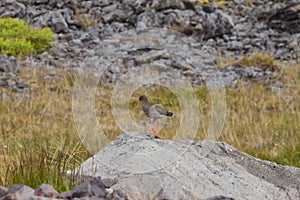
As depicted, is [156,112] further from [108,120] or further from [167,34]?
[167,34]


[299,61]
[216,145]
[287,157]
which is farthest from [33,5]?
[216,145]

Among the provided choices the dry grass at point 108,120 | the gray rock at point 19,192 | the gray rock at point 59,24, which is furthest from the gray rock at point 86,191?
the gray rock at point 59,24

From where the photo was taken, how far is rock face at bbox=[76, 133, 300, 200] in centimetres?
442

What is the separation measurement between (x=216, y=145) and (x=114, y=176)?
1161mm

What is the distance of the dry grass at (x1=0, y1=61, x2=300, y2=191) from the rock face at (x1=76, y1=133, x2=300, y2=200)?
47 centimetres

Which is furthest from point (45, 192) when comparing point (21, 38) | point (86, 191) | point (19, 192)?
Result: point (21, 38)

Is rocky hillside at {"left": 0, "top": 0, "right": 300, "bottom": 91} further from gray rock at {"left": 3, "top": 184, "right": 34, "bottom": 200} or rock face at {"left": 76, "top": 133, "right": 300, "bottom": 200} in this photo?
gray rock at {"left": 3, "top": 184, "right": 34, "bottom": 200}

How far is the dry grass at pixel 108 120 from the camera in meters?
6.45

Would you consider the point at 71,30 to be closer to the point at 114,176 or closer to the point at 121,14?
the point at 121,14

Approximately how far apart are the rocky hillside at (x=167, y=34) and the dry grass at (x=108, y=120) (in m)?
1.01

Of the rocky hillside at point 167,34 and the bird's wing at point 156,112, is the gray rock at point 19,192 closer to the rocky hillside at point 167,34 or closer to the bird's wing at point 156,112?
the bird's wing at point 156,112

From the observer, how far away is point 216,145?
5496 millimetres

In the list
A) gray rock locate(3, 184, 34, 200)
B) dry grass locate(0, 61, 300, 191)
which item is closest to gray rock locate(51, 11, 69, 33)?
dry grass locate(0, 61, 300, 191)

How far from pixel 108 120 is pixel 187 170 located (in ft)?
21.2
